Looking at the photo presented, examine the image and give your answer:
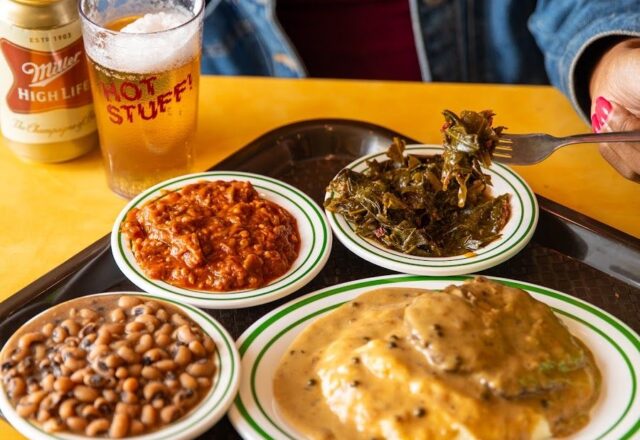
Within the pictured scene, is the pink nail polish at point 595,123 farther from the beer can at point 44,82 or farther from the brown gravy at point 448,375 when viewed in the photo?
the beer can at point 44,82

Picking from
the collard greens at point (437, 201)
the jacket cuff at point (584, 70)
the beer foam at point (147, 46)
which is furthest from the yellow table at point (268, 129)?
the beer foam at point (147, 46)

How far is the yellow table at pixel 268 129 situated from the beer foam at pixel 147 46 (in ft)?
1.77

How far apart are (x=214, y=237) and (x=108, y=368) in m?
0.63

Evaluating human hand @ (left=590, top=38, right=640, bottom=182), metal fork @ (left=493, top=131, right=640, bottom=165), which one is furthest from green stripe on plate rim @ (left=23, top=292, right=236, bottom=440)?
human hand @ (left=590, top=38, right=640, bottom=182)

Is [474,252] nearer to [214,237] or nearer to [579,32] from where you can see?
[214,237]

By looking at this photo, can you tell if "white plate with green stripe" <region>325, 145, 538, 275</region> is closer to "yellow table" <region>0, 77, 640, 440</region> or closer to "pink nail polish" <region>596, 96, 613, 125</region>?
"yellow table" <region>0, 77, 640, 440</region>

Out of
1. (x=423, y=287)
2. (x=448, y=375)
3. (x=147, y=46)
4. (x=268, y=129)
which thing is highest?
(x=147, y=46)

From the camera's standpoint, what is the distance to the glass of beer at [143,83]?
245 centimetres

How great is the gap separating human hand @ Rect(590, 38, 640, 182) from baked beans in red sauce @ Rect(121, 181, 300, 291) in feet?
3.71

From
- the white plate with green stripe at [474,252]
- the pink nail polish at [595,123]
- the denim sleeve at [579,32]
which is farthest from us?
the denim sleeve at [579,32]

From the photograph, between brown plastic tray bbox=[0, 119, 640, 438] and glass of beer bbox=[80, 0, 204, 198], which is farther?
glass of beer bbox=[80, 0, 204, 198]

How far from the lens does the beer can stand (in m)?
2.48

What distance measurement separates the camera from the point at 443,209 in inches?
103

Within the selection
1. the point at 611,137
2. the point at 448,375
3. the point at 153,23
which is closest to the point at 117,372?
the point at 448,375
